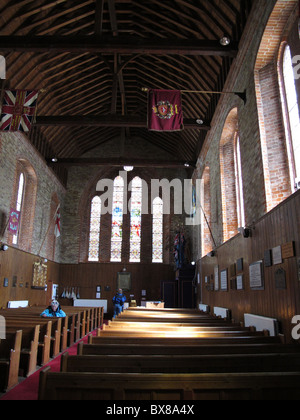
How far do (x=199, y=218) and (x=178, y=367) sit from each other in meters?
10.5

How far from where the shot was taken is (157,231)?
17.7 metres

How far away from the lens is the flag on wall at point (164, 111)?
7.62 m

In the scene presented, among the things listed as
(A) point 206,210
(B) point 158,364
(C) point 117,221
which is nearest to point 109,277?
(C) point 117,221

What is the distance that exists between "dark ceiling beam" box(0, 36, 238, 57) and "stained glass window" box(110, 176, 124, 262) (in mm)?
10796

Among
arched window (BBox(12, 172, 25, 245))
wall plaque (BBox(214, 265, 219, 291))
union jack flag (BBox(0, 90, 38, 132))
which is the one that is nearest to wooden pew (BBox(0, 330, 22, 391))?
union jack flag (BBox(0, 90, 38, 132))

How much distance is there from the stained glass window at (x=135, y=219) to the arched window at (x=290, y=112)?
480 inches

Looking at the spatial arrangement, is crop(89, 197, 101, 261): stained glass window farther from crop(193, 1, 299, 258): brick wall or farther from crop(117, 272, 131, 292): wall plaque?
crop(193, 1, 299, 258): brick wall

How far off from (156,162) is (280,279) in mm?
9830

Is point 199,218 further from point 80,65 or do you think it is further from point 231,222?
point 80,65

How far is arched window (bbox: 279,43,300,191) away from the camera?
19.3 ft

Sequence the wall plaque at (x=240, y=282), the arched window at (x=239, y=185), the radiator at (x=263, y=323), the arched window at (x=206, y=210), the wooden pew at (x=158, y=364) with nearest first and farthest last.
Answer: the wooden pew at (x=158, y=364)
the radiator at (x=263, y=323)
the wall plaque at (x=240, y=282)
the arched window at (x=239, y=185)
the arched window at (x=206, y=210)

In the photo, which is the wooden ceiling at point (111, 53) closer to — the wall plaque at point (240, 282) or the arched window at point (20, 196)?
the arched window at point (20, 196)

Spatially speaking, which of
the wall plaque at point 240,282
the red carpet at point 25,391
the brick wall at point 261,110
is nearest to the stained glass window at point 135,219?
the brick wall at point 261,110

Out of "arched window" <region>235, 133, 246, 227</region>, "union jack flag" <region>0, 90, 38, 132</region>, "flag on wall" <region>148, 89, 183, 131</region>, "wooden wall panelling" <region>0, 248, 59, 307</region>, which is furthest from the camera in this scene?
"wooden wall panelling" <region>0, 248, 59, 307</region>
